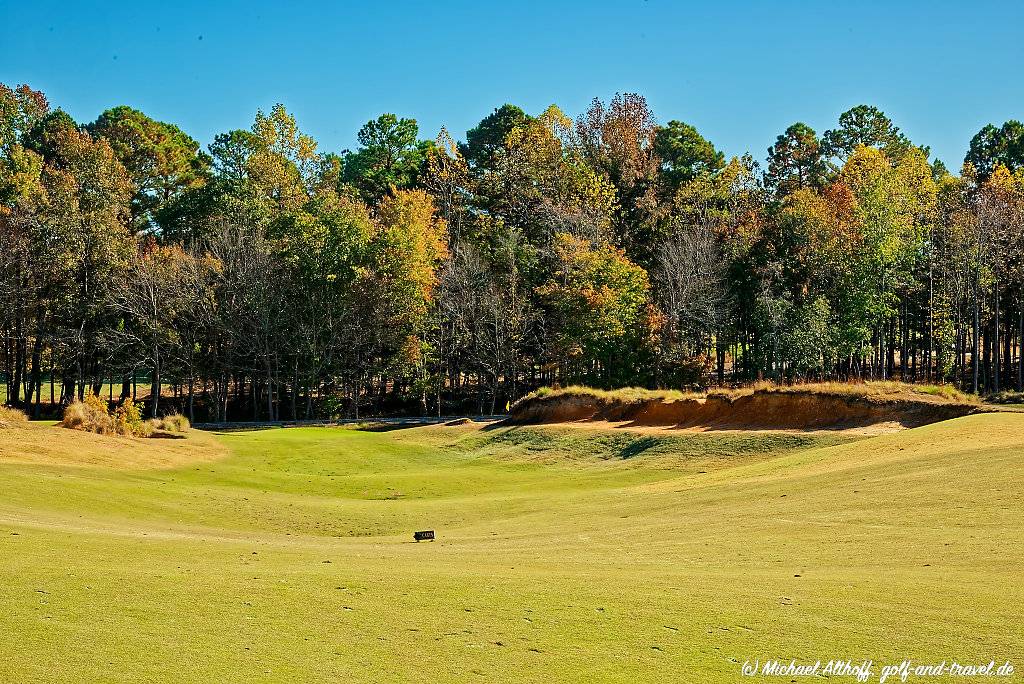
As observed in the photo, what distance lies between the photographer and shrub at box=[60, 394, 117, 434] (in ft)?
117

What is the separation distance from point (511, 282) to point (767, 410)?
1307 inches

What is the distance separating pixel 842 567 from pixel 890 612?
9.22ft

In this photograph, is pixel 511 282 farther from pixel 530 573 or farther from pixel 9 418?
pixel 530 573

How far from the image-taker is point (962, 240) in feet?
192

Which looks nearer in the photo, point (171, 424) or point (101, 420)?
point (101, 420)

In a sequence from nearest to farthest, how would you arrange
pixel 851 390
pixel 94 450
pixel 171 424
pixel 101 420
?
pixel 94 450
pixel 851 390
pixel 101 420
pixel 171 424

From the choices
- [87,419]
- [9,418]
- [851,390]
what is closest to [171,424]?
[87,419]

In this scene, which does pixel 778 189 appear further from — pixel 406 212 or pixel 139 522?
pixel 139 522

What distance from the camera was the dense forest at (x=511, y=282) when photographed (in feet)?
198

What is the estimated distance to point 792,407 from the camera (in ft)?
119

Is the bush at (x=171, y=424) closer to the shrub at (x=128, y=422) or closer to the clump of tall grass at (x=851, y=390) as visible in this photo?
the shrub at (x=128, y=422)

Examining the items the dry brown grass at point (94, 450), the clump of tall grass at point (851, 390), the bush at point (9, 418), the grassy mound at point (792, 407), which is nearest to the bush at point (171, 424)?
the dry brown grass at point (94, 450)

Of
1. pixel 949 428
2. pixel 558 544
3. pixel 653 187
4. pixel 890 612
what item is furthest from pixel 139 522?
pixel 653 187

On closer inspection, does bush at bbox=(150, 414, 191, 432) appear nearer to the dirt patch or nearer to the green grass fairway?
the green grass fairway
